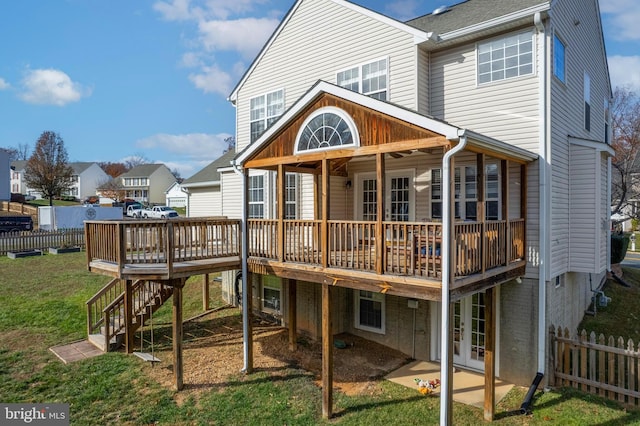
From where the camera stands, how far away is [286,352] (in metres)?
10.6

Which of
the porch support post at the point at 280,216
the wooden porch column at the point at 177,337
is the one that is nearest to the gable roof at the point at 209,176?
the porch support post at the point at 280,216

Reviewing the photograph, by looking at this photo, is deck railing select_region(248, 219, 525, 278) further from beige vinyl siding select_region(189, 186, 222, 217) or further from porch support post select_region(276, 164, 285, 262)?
beige vinyl siding select_region(189, 186, 222, 217)

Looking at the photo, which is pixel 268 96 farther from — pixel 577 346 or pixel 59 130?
pixel 59 130

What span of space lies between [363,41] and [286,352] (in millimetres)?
9246

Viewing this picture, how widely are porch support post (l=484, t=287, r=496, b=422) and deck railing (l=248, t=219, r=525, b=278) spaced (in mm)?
808

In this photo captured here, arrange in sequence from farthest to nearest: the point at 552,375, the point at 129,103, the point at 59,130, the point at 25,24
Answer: the point at 59,130, the point at 129,103, the point at 25,24, the point at 552,375

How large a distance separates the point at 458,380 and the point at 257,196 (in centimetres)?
863

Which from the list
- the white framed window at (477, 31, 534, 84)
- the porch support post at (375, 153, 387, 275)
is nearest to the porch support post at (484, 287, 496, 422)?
the porch support post at (375, 153, 387, 275)

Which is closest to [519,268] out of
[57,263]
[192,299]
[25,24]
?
[192,299]

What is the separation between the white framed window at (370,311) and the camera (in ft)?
36.4

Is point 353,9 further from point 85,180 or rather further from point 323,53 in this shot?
point 85,180

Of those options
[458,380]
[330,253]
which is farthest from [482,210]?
[458,380]

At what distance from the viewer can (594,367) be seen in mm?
8094

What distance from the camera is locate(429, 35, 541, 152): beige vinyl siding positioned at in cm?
853
